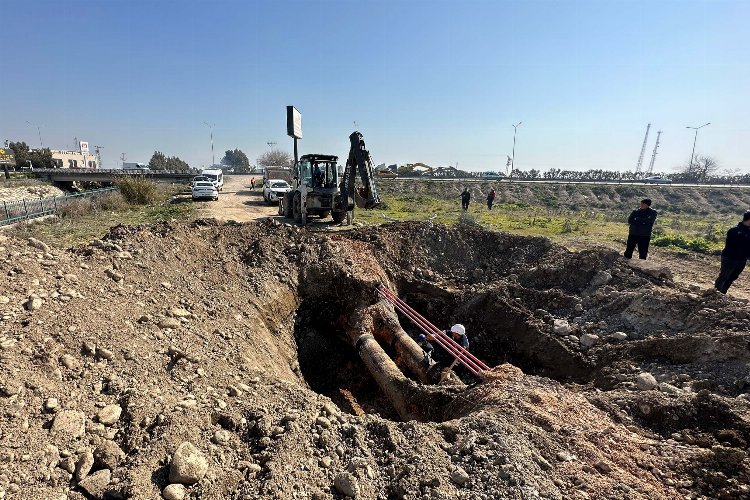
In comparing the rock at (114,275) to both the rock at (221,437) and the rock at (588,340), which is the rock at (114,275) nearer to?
the rock at (221,437)

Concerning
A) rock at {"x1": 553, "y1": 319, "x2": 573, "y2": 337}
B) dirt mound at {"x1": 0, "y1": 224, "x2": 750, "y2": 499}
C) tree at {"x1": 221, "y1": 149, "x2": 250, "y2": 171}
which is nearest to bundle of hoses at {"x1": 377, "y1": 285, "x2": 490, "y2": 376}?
dirt mound at {"x1": 0, "y1": 224, "x2": 750, "y2": 499}

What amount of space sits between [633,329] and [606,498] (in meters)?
4.77

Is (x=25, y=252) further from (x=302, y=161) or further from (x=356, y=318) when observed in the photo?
(x=302, y=161)

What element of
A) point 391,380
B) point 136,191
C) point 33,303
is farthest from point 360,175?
point 136,191

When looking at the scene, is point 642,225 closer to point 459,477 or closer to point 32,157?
point 459,477

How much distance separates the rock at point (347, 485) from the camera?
3.00 m

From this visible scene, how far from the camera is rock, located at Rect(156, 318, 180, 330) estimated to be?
4.86m

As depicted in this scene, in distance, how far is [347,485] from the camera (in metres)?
3.03

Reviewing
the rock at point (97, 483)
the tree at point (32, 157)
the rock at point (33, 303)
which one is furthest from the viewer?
the tree at point (32, 157)

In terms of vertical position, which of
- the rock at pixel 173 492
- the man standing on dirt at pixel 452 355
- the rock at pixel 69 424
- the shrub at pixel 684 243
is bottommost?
the man standing on dirt at pixel 452 355

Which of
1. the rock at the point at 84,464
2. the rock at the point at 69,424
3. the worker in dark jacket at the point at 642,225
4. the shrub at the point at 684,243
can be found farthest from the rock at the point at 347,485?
the shrub at the point at 684,243

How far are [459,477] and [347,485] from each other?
3.14ft

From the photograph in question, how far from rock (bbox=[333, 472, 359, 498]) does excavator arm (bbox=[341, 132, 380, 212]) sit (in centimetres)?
1017

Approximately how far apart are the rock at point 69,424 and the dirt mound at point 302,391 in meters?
0.01
